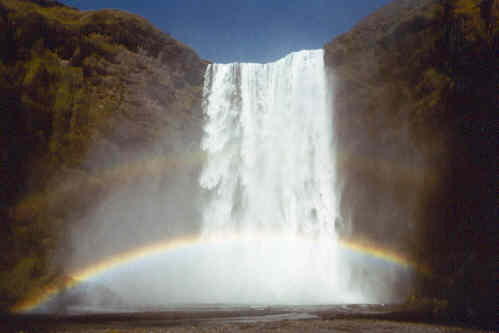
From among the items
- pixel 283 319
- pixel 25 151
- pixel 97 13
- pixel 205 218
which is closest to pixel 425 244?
pixel 283 319

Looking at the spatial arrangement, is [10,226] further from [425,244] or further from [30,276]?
[425,244]

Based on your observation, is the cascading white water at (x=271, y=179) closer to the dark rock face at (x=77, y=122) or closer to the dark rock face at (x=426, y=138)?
the dark rock face at (x=426, y=138)

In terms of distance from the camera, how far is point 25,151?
23.9m

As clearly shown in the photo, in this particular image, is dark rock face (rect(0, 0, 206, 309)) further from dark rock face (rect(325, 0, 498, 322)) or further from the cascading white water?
dark rock face (rect(325, 0, 498, 322))

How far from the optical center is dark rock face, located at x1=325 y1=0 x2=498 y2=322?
62.0 ft

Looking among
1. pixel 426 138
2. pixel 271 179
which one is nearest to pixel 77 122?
pixel 271 179

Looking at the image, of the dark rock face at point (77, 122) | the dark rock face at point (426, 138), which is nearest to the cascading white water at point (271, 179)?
the dark rock face at point (426, 138)

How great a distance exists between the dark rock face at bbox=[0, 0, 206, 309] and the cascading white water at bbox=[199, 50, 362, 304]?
2454 millimetres

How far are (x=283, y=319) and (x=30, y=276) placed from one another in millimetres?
14304

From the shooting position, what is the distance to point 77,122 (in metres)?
27.5

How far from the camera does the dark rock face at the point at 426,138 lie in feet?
62.0

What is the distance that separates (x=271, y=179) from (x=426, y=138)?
45.6 ft

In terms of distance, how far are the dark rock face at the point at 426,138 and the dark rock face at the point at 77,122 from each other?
13.8 meters

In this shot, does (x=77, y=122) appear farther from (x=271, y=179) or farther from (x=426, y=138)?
(x=426, y=138)
